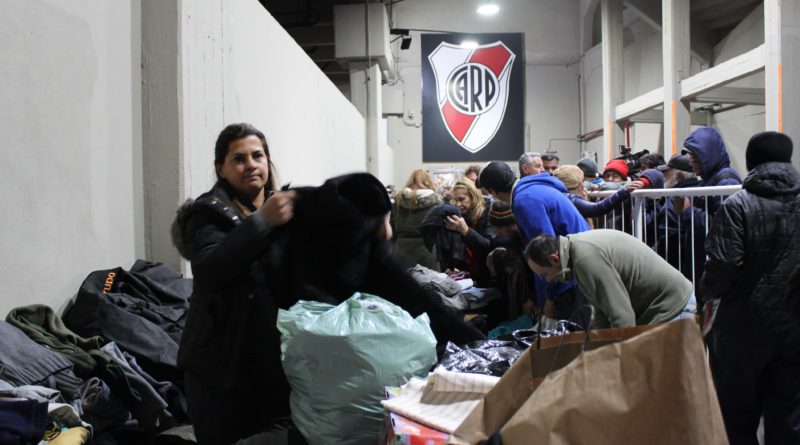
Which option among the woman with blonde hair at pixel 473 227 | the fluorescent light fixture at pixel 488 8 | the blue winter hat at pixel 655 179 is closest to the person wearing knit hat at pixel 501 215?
the woman with blonde hair at pixel 473 227

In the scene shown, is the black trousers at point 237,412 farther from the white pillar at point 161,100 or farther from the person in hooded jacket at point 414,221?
the person in hooded jacket at point 414,221

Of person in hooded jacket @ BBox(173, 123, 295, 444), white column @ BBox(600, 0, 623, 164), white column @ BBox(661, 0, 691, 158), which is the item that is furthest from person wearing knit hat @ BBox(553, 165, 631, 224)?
white column @ BBox(600, 0, 623, 164)

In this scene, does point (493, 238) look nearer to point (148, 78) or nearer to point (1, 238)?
point (148, 78)

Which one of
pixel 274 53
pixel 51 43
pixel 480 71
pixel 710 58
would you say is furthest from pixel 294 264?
pixel 480 71

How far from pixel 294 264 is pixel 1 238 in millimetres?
1368

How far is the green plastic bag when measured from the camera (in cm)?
140

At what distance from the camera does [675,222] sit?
3764mm

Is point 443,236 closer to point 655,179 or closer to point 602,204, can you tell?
point 602,204

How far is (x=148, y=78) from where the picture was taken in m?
3.36

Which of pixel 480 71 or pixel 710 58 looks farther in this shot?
pixel 480 71

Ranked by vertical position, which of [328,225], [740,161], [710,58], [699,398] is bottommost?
[699,398]

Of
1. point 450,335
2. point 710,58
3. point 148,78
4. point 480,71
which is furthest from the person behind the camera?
point 480,71

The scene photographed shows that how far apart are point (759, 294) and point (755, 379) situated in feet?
1.14

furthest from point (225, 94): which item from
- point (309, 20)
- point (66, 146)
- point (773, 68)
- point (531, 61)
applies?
point (531, 61)
